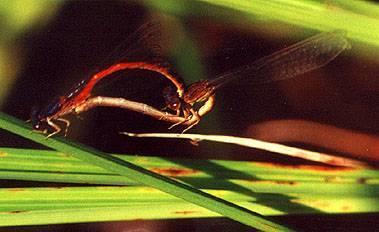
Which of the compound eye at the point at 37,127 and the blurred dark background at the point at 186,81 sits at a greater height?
the blurred dark background at the point at 186,81

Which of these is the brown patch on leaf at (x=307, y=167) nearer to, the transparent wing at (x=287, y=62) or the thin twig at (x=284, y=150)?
the thin twig at (x=284, y=150)

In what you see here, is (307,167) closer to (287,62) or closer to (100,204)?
(287,62)

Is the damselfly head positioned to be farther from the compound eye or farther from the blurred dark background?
the compound eye

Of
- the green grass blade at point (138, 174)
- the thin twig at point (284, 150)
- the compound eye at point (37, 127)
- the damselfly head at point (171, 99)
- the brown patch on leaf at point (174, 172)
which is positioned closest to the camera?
the green grass blade at point (138, 174)

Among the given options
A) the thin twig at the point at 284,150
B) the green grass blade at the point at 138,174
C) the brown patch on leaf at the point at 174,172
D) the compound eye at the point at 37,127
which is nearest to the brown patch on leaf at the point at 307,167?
the thin twig at the point at 284,150

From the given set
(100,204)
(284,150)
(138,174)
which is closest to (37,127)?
(100,204)

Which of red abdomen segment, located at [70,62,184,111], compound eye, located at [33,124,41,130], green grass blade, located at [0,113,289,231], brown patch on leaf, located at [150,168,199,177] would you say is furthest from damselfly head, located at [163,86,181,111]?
green grass blade, located at [0,113,289,231]

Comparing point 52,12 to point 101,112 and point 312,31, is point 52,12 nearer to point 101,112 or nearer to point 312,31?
point 101,112

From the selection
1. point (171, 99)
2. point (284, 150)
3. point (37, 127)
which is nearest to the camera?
point (37, 127)
